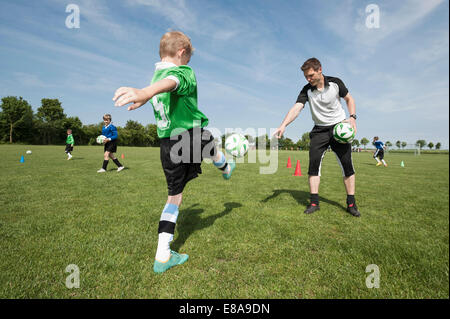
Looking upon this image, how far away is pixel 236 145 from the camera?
11.8 ft

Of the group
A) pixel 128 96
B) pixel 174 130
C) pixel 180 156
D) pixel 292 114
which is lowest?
pixel 180 156

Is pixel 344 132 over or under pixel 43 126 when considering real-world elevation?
under

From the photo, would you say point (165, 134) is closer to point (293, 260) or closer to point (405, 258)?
point (293, 260)

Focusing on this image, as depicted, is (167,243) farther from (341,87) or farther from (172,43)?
(341,87)

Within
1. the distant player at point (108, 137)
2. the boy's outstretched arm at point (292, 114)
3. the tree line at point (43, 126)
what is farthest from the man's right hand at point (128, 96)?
the tree line at point (43, 126)

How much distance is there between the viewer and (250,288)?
207 centimetres

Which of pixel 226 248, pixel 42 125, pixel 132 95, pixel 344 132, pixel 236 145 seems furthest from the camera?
pixel 42 125

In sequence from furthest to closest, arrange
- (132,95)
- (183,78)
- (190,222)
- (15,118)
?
(15,118), (190,222), (183,78), (132,95)

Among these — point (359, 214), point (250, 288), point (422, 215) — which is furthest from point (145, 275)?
point (422, 215)

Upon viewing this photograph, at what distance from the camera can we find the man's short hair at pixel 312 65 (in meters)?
4.21

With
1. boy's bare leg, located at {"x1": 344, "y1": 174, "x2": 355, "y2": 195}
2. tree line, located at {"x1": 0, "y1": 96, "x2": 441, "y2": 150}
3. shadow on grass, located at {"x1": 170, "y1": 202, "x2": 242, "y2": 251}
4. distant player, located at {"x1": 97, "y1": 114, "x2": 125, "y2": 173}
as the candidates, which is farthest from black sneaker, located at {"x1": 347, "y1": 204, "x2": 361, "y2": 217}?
tree line, located at {"x1": 0, "y1": 96, "x2": 441, "y2": 150}

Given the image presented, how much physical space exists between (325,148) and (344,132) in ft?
1.83

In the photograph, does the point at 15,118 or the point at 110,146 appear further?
the point at 15,118

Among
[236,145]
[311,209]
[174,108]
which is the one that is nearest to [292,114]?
[236,145]
